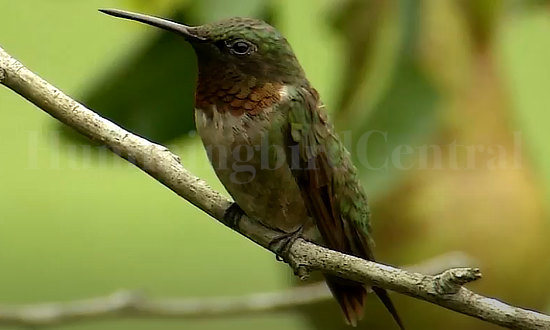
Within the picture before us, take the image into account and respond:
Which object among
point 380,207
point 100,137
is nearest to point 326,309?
point 380,207

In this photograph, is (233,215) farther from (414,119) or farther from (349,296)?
(414,119)

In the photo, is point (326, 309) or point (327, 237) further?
point (326, 309)

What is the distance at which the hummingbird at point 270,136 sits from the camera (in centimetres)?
82

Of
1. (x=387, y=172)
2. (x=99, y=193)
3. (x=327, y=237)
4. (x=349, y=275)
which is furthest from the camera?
(x=99, y=193)

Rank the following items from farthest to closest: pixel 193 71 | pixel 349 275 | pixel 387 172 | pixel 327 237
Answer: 1. pixel 193 71
2. pixel 387 172
3. pixel 327 237
4. pixel 349 275

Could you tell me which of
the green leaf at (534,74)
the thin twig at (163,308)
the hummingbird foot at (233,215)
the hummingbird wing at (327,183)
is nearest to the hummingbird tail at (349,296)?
the hummingbird wing at (327,183)

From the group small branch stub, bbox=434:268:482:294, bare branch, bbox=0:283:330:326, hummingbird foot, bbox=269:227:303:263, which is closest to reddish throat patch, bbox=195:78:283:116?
hummingbird foot, bbox=269:227:303:263

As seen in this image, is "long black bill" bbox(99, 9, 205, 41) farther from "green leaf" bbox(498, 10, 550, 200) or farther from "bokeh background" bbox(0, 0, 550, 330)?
"green leaf" bbox(498, 10, 550, 200)

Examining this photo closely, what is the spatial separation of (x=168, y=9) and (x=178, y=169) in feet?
1.02

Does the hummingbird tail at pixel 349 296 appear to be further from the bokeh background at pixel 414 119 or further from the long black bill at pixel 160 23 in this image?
the long black bill at pixel 160 23

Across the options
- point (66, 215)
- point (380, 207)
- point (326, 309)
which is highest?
point (380, 207)

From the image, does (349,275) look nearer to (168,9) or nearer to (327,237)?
(327,237)

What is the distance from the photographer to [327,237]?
2.78ft

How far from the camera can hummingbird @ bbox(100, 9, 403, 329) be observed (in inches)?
32.5
